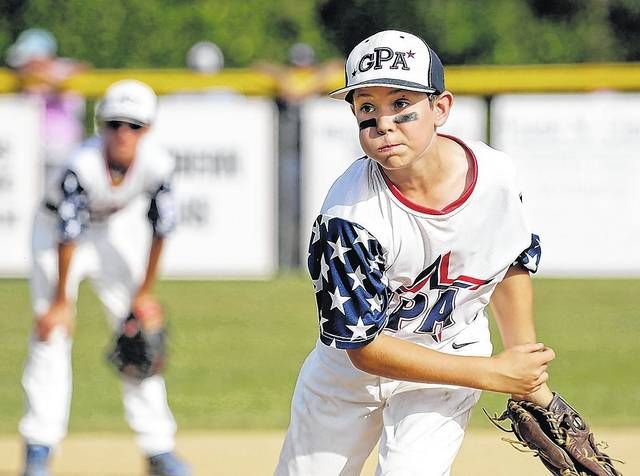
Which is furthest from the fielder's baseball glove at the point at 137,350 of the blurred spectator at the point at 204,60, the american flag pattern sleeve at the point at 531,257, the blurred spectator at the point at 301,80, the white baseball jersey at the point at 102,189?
the blurred spectator at the point at 204,60

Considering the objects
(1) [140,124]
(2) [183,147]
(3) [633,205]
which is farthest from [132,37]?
(1) [140,124]

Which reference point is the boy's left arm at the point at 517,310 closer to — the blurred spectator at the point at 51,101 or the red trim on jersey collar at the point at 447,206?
the red trim on jersey collar at the point at 447,206

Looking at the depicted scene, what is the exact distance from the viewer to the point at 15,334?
35.3 feet

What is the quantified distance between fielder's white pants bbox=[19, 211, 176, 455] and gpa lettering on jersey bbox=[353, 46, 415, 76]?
2.89m

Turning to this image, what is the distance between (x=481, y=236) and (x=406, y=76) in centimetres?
51

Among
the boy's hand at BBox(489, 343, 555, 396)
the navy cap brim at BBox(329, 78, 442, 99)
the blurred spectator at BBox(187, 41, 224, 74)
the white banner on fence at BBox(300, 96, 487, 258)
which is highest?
the blurred spectator at BBox(187, 41, 224, 74)

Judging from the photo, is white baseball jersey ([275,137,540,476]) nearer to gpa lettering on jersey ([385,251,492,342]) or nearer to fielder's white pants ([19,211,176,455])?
gpa lettering on jersey ([385,251,492,342])

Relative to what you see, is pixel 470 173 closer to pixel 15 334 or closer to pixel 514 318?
pixel 514 318

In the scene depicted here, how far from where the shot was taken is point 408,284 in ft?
12.9

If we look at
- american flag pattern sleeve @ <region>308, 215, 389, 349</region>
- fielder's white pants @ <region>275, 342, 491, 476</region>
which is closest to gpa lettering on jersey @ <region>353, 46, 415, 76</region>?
american flag pattern sleeve @ <region>308, 215, 389, 349</region>

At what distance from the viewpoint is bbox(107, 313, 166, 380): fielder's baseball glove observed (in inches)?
247

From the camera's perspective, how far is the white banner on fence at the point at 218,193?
43.7 feet

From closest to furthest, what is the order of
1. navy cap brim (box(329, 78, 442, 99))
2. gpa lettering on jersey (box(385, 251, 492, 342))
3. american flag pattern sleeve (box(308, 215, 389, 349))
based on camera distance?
navy cap brim (box(329, 78, 442, 99)) < american flag pattern sleeve (box(308, 215, 389, 349)) < gpa lettering on jersey (box(385, 251, 492, 342))

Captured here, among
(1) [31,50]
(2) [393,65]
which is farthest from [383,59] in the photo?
(1) [31,50]
